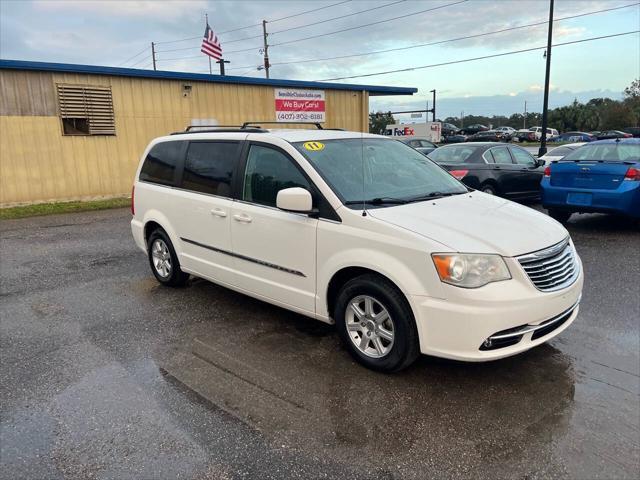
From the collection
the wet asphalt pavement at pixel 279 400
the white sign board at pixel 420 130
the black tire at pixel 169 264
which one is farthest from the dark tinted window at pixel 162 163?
the white sign board at pixel 420 130

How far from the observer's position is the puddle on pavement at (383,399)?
9.25ft

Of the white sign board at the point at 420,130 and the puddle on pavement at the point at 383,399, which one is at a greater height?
the white sign board at the point at 420,130

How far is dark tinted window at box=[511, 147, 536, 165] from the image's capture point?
1040 cm

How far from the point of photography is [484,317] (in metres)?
3.11

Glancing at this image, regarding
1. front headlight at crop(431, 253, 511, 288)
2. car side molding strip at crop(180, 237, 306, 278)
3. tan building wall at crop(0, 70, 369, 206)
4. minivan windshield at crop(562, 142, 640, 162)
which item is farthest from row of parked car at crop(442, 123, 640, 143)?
front headlight at crop(431, 253, 511, 288)

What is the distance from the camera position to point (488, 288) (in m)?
3.15

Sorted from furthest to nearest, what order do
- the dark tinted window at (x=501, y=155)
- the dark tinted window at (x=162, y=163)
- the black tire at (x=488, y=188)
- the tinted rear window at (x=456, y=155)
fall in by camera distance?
the tinted rear window at (x=456, y=155) < the dark tinted window at (x=501, y=155) < the black tire at (x=488, y=188) < the dark tinted window at (x=162, y=163)

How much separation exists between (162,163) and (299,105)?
13.0 meters

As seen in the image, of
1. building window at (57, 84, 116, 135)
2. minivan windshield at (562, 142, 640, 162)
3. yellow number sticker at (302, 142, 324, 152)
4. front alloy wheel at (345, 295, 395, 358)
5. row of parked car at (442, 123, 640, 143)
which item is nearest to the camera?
front alloy wheel at (345, 295, 395, 358)

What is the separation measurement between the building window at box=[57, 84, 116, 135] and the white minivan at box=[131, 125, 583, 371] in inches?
376

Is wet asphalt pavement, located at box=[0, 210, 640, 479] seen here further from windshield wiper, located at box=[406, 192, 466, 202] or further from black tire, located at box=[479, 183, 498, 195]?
black tire, located at box=[479, 183, 498, 195]

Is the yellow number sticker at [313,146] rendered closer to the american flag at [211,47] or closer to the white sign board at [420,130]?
the american flag at [211,47]

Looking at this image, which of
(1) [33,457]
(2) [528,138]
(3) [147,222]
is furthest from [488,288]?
(2) [528,138]

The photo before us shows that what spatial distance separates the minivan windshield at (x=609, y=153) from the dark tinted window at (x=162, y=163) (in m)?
6.47
